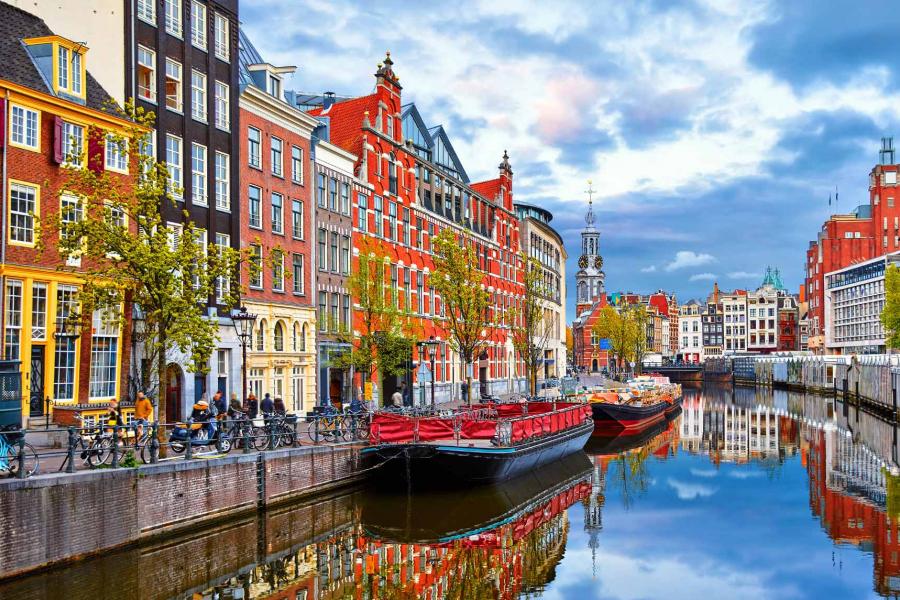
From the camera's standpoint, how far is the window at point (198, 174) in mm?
39188

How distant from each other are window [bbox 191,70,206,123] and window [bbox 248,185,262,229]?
15.3 feet

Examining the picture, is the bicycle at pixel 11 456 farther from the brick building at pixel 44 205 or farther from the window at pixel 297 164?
the window at pixel 297 164

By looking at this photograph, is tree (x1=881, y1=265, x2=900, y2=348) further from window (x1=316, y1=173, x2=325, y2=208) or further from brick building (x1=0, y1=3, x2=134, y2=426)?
brick building (x1=0, y1=3, x2=134, y2=426)

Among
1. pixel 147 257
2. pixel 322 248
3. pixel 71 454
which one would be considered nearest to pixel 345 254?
pixel 322 248

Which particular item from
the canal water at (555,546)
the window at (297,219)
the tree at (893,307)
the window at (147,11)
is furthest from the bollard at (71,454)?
the tree at (893,307)

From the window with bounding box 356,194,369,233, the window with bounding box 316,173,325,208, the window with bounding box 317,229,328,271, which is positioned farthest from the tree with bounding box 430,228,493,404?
the window with bounding box 316,173,325,208

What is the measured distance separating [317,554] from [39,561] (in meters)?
6.80

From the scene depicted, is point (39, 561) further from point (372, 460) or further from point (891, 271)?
point (891, 271)

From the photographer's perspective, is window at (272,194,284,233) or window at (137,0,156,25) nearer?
window at (137,0,156,25)

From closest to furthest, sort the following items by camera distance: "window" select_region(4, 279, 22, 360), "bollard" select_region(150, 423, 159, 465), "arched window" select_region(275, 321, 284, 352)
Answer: "bollard" select_region(150, 423, 159, 465) < "window" select_region(4, 279, 22, 360) < "arched window" select_region(275, 321, 284, 352)

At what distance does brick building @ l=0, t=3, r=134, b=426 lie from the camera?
2944cm

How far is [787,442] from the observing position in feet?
182

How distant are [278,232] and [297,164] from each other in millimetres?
4217

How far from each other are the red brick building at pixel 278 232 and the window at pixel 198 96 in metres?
2.98
